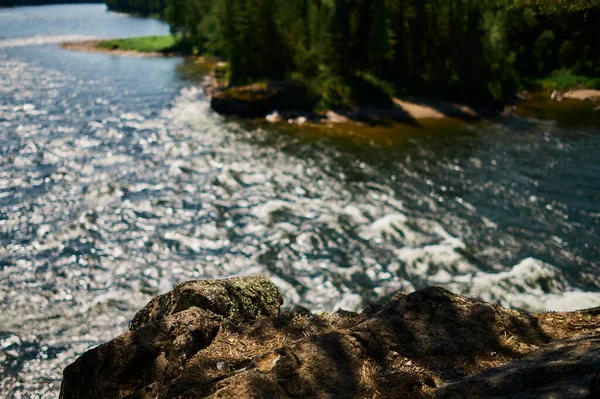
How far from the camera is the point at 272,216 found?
87.9ft

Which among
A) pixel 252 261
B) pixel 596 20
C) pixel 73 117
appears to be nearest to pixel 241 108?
pixel 73 117

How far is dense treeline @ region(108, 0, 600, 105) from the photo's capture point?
176 feet

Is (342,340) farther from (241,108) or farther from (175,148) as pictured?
(241,108)

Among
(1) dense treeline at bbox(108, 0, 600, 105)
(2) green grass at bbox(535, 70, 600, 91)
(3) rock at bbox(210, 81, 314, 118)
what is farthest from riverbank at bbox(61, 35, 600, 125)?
(2) green grass at bbox(535, 70, 600, 91)

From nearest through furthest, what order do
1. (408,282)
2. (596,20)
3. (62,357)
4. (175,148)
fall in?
(62,357) < (408,282) < (175,148) < (596,20)

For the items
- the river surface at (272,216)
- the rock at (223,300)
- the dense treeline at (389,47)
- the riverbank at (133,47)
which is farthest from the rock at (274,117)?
the riverbank at (133,47)

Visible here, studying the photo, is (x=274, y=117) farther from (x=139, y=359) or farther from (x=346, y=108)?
(x=139, y=359)

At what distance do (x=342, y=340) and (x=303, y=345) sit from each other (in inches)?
26.1

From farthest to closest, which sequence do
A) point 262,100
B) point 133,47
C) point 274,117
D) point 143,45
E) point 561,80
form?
point 143,45 < point 133,47 < point 561,80 < point 262,100 < point 274,117

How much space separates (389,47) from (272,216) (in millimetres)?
35288

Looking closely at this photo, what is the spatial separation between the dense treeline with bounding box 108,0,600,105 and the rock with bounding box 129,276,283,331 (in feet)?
138

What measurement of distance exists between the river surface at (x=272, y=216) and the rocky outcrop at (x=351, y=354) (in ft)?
29.6

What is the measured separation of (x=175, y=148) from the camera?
38.2m

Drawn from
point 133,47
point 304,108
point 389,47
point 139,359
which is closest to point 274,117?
point 304,108
